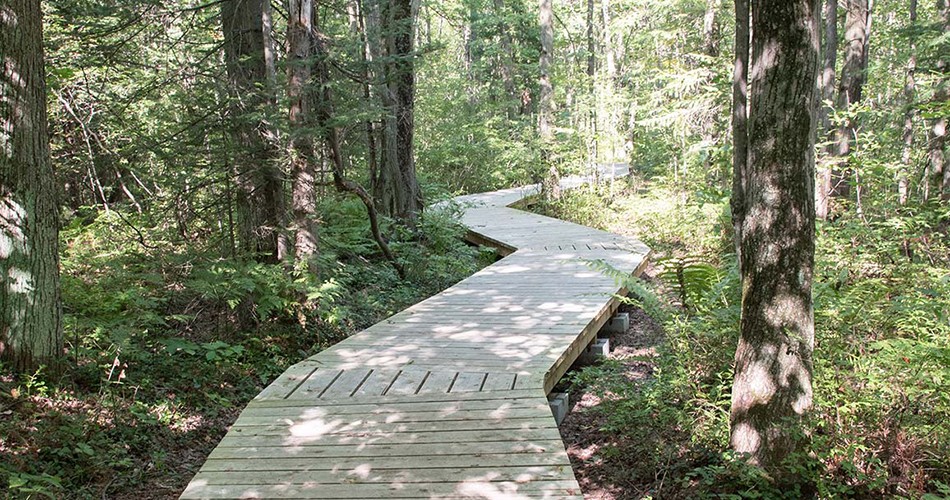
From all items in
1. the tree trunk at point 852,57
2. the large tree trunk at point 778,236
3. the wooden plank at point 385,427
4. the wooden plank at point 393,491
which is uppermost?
the tree trunk at point 852,57

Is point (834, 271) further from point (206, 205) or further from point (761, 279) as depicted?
point (206, 205)

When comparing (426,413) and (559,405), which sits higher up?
(426,413)

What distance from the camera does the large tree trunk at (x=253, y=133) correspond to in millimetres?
6465

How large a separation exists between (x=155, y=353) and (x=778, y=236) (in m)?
5.25

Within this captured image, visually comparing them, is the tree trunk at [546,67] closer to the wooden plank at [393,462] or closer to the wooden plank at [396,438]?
the wooden plank at [396,438]

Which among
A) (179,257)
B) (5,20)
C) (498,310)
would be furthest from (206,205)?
(498,310)

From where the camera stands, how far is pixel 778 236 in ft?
12.3

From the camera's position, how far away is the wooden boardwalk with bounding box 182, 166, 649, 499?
3.29 m

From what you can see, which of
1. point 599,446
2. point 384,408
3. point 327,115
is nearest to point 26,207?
point 384,408

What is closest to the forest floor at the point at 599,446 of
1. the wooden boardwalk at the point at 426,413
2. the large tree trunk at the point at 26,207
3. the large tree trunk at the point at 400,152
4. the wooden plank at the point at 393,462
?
the wooden boardwalk at the point at 426,413

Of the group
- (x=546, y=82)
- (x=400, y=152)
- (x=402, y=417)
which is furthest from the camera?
(x=546, y=82)

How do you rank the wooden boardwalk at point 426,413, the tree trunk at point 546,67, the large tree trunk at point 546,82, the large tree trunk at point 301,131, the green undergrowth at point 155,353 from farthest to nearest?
the tree trunk at point 546,67, the large tree trunk at point 546,82, the large tree trunk at point 301,131, the green undergrowth at point 155,353, the wooden boardwalk at point 426,413

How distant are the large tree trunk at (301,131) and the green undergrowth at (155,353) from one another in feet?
0.91

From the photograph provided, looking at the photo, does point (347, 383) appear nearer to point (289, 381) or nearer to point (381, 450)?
point (289, 381)
